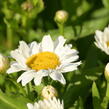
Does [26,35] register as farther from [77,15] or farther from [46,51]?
[46,51]

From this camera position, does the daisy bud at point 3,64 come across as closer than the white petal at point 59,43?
Yes

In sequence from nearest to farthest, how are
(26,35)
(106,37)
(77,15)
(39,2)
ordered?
1. (106,37)
2. (39,2)
3. (26,35)
4. (77,15)

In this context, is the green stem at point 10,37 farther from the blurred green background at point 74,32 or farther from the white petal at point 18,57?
the white petal at point 18,57

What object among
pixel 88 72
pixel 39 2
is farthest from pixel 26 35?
pixel 88 72

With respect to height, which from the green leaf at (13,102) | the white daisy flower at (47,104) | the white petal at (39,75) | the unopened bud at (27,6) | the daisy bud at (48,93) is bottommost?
the white daisy flower at (47,104)

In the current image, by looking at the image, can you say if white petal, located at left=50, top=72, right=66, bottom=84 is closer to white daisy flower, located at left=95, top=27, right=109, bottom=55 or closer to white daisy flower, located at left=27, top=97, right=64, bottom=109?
white daisy flower, located at left=27, top=97, right=64, bottom=109

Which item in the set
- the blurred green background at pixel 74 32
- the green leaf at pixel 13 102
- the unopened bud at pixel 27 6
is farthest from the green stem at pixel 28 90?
the unopened bud at pixel 27 6

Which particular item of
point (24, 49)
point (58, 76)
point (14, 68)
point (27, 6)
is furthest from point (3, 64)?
point (27, 6)
